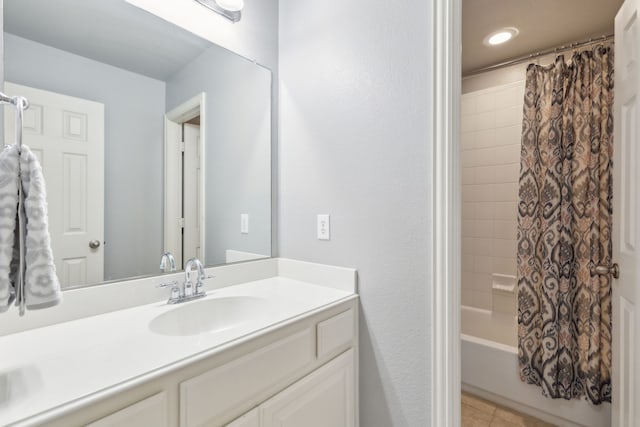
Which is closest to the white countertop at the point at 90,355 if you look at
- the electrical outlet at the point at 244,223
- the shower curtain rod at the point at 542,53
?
the electrical outlet at the point at 244,223

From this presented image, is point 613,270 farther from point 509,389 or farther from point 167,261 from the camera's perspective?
point 167,261

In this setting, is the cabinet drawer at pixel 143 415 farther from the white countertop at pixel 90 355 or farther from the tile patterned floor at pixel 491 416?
the tile patterned floor at pixel 491 416

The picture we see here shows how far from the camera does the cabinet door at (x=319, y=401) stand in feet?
2.96

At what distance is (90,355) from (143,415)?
0.68 feet

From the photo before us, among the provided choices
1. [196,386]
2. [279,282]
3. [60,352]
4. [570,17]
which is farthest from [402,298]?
[570,17]

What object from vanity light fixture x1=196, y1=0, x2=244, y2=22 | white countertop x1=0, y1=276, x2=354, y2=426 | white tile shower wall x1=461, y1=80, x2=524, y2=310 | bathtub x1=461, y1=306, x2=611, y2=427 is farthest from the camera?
white tile shower wall x1=461, y1=80, x2=524, y2=310

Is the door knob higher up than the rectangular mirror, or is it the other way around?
the rectangular mirror

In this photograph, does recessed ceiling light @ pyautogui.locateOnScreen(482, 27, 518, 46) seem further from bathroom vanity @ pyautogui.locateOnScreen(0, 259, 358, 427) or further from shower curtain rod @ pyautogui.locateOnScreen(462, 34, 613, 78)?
bathroom vanity @ pyautogui.locateOnScreen(0, 259, 358, 427)

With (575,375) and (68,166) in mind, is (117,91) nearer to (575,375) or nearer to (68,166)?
(68,166)

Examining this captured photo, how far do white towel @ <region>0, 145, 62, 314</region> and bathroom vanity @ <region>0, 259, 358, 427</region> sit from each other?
0.17 meters

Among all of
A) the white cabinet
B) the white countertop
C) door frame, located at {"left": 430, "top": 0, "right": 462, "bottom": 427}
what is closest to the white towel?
the white countertop

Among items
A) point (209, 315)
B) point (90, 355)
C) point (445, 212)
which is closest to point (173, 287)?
point (209, 315)

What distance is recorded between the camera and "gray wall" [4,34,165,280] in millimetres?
963

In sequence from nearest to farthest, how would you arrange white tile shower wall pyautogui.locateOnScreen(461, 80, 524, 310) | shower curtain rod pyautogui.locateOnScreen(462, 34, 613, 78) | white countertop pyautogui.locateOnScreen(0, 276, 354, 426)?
1. white countertop pyautogui.locateOnScreen(0, 276, 354, 426)
2. shower curtain rod pyautogui.locateOnScreen(462, 34, 613, 78)
3. white tile shower wall pyautogui.locateOnScreen(461, 80, 524, 310)
